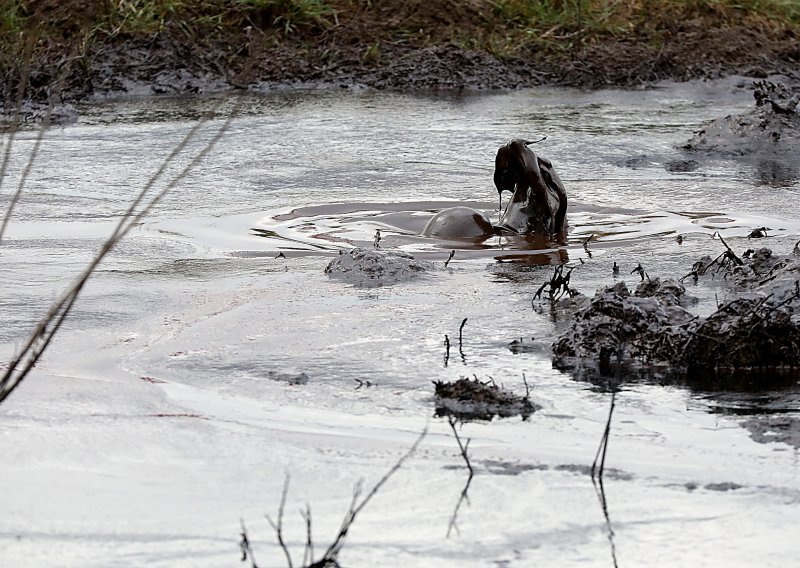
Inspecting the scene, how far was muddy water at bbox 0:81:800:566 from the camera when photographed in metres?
3.35

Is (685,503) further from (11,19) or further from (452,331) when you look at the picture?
(11,19)

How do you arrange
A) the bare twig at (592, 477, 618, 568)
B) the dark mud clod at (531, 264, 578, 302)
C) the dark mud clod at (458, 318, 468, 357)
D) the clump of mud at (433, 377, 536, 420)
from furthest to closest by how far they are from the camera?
the dark mud clod at (531, 264, 578, 302) → the dark mud clod at (458, 318, 468, 357) → the clump of mud at (433, 377, 536, 420) → the bare twig at (592, 477, 618, 568)

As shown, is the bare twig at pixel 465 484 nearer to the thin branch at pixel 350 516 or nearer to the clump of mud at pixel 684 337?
the thin branch at pixel 350 516

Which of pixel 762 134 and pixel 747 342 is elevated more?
pixel 747 342

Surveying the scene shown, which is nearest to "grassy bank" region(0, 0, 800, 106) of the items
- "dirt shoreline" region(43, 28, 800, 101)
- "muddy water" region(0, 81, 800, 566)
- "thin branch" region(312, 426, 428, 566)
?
"dirt shoreline" region(43, 28, 800, 101)

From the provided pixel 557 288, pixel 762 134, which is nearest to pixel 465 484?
pixel 557 288

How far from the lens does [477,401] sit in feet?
14.1

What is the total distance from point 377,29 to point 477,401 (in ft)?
41.1

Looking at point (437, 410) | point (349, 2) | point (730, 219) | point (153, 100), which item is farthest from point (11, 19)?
point (437, 410)

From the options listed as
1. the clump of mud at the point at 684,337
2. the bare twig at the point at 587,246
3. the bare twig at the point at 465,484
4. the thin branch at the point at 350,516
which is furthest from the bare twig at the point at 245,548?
the bare twig at the point at 587,246

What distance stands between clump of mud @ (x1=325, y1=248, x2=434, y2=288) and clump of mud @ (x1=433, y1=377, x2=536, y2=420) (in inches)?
72.2

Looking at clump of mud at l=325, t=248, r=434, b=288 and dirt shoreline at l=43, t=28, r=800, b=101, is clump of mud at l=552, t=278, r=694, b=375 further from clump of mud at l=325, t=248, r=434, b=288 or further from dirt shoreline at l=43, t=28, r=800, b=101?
dirt shoreline at l=43, t=28, r=800, b=101

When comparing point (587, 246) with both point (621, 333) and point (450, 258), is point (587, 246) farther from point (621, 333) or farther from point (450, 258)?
point (621, 333)

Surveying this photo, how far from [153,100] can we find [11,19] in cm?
215
